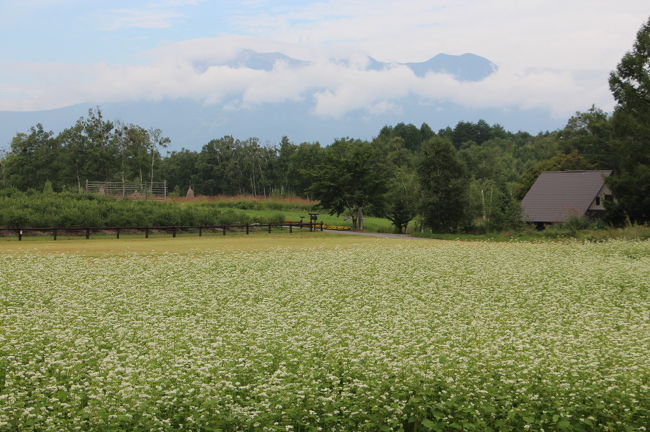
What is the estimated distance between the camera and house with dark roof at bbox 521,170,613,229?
66.1 metres

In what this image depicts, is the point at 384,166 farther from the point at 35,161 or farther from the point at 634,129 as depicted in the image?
the point at 35,161

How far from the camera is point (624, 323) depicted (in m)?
15.2

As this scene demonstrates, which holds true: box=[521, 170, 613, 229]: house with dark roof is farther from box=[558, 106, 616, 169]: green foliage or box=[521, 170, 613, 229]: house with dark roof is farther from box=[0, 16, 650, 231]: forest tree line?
box=[558, 106, 616, 169]: green foliage

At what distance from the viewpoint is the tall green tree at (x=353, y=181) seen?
212ft

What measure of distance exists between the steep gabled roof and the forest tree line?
366cm

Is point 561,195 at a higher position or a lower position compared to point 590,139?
lower

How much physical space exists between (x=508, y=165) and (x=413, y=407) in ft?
386

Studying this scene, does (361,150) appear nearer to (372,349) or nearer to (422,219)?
(422,219)

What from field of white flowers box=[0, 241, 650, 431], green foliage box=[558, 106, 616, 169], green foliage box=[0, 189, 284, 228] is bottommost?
field of white flowers box=[0, 241, 650, 431]

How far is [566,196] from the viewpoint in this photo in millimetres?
67562

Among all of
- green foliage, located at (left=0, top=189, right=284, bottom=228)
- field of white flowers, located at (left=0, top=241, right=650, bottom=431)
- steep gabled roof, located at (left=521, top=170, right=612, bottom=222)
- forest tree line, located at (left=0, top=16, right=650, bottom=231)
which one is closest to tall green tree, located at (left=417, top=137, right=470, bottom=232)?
forest tree line, located at (left=0, top=16, right=650, bottom=231)

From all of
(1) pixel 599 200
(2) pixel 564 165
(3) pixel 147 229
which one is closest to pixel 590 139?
(2) pixel 564 165

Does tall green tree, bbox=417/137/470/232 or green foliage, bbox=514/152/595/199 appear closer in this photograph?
tall green tree, bbox=417/137/470/232

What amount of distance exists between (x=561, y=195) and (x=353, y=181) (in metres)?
22.9
